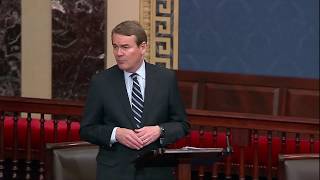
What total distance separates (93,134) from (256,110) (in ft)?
12.0

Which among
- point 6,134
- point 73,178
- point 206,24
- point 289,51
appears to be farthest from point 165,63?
point 73,178

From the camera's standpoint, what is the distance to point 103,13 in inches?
271

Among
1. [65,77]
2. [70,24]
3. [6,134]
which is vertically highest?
[70,24]

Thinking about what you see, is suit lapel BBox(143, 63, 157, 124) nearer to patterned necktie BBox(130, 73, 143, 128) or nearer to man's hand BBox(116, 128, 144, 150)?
patterned necktie BBox(130, 73, 143, 128)

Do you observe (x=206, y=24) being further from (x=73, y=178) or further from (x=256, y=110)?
(x=73, y=178)

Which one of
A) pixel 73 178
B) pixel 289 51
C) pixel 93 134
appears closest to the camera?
pixel 93 134

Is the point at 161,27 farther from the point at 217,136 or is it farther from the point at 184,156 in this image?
the point at 184,156

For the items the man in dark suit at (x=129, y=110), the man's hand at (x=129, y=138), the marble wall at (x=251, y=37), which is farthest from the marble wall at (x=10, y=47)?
the man's hand at (x=129, y=138)

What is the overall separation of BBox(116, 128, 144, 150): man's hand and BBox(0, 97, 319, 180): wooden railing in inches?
77.2

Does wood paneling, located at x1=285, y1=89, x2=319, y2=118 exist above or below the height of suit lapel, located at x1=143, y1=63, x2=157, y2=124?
below

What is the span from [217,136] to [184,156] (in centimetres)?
254

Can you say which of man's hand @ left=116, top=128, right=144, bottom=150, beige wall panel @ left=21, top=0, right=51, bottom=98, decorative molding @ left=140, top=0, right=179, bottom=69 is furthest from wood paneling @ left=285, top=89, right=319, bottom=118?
man's hand @ left=116, top=128, right=144, bottom=150

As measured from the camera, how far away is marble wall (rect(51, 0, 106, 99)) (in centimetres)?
689

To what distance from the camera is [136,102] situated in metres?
3.40
